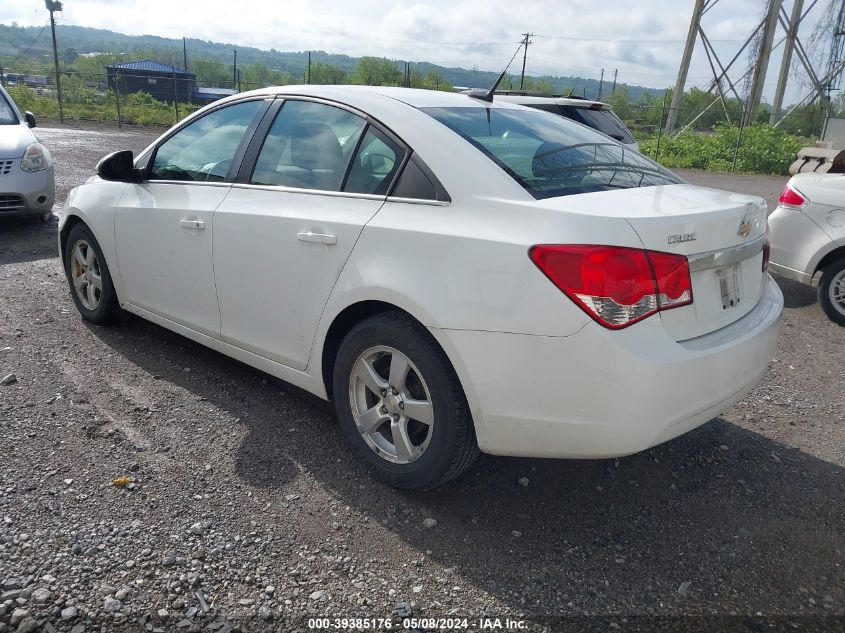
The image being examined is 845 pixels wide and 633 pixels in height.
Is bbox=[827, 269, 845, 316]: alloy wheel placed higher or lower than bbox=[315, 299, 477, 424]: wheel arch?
lower

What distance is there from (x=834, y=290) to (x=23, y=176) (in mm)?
8237

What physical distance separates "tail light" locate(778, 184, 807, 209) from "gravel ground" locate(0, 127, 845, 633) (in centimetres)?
275

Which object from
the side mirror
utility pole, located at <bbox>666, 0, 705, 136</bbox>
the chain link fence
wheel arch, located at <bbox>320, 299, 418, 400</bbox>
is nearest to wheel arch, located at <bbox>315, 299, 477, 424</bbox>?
wheel arch, located at <bbox>320, 299, 418, 400</bbox>

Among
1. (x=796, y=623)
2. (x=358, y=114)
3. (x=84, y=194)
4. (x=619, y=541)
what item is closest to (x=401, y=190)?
(x=358, y=114)

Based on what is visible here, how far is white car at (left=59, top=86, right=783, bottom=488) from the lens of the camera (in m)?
2.53

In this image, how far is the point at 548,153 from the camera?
128 inches

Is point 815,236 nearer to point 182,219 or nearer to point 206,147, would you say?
point 206,147

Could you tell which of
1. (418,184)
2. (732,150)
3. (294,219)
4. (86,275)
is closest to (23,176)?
(86,275)

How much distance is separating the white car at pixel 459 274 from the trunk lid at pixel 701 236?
0.04ft

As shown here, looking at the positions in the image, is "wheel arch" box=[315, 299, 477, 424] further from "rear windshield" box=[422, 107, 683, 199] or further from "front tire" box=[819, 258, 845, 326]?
"front tire" box=[819, 258, 845, 326]

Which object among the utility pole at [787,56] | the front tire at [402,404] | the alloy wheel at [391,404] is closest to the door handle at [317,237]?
the front tire at [402,404]

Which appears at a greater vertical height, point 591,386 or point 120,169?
point 120,169

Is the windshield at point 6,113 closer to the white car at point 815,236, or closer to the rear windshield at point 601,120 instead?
the rear windshield at point 601,120

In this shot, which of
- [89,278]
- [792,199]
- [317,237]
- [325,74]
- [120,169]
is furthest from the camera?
[325,74]
